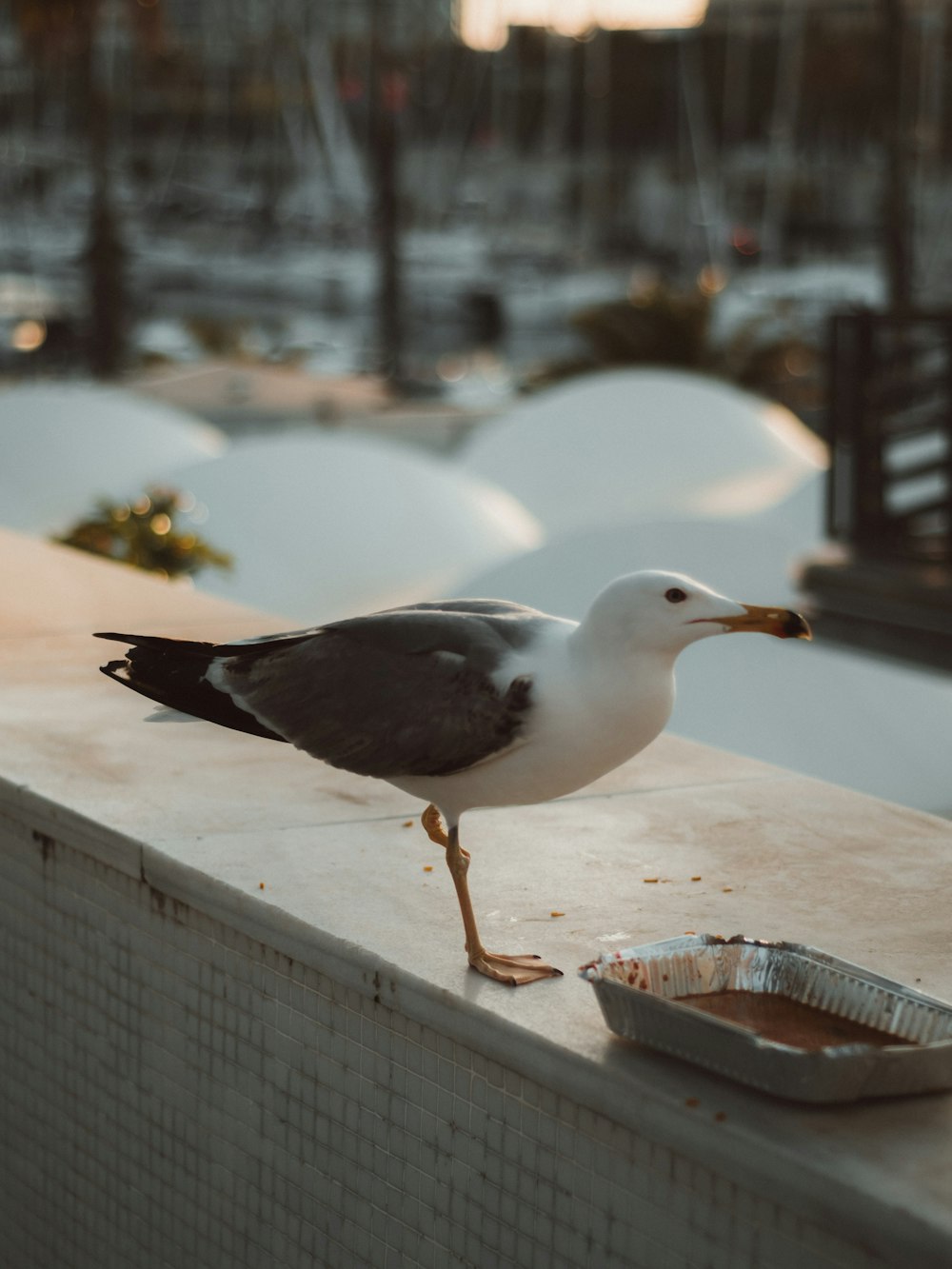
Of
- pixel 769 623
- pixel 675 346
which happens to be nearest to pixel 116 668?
pixel 769 623

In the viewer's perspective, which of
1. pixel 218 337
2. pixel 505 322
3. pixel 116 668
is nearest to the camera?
pixel 116 668

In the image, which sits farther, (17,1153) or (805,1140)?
(17,1153)

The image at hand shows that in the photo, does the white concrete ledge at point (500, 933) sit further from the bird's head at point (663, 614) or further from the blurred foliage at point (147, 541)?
the blurred foliage at point (147, 541)

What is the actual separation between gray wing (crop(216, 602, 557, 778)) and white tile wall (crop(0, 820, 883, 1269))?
447mm

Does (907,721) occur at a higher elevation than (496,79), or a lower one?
lower

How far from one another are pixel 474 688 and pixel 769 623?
0.44 m

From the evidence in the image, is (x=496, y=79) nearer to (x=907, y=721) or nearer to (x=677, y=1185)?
(x=907, y=721)

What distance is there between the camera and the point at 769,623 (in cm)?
263

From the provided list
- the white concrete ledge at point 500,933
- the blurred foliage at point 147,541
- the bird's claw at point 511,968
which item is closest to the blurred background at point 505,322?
the blurred foliage at point 147,541

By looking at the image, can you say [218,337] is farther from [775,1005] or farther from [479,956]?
[775,1005]

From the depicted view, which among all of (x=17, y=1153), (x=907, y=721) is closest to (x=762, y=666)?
(x=907, y=721)

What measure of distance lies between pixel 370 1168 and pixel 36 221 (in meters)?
61.7

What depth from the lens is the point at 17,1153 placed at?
154 inches

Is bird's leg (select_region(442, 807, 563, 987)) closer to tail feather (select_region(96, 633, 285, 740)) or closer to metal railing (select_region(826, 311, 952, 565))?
tail feather (select_region(96, 633, 285, 740))
